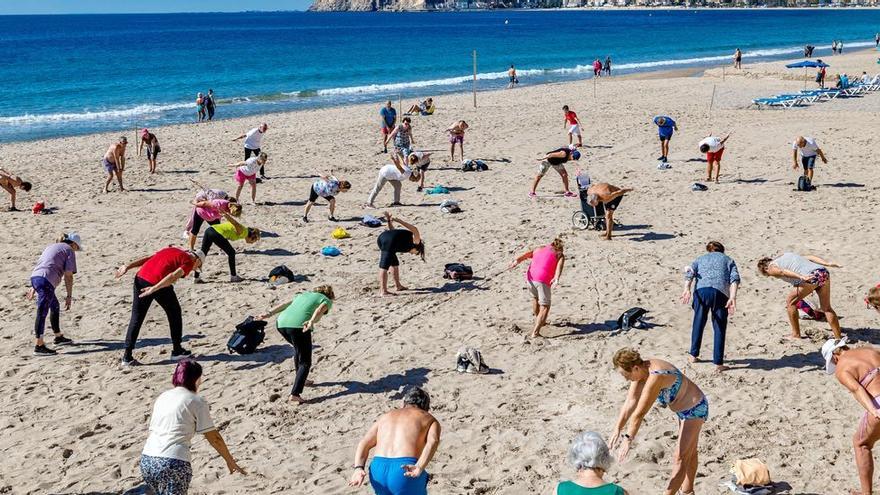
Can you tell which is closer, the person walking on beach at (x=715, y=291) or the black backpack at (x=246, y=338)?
the person walking on beach at (x=715, y=291)

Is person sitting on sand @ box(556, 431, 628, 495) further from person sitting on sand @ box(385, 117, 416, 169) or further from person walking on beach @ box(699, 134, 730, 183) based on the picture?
person sitting on sand @ box(385, 117, 416, 169)

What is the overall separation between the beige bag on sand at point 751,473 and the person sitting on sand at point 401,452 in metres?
2.76

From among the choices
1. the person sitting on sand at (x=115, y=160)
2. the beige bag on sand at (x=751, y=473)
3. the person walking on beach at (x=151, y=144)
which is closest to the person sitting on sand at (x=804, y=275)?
the beige bag on sand at (x=751, y=473)

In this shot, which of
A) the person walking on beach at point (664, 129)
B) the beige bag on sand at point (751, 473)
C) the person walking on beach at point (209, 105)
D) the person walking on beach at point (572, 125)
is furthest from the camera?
the person walking on beach at point (209, 105)

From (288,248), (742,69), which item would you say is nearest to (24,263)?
(288,248)

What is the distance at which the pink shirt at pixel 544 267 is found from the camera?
9.03m

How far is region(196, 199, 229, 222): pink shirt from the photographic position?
38.0ft

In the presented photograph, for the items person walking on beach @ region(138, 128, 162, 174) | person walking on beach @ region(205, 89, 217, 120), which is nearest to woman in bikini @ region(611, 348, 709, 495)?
person walking on beach @ region(138, 128, 162, 174)

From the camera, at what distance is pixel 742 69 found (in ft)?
152

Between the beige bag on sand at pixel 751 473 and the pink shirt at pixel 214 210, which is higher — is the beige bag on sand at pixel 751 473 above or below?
below

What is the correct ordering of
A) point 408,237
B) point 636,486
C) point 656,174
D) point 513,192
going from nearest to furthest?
point 636,486 < point 408,237 < point 513,192 < point 656,174

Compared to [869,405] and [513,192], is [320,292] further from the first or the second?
[513,192]

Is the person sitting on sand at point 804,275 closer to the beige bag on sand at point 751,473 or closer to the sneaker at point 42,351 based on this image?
the beige bag on sand at point 751,473

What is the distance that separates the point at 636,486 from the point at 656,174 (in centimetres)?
1243
